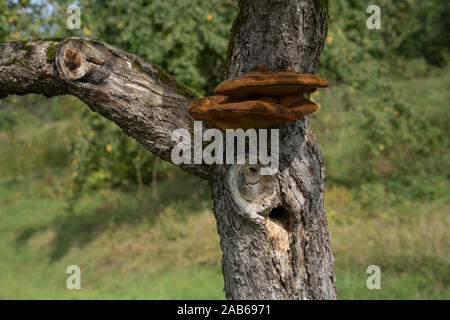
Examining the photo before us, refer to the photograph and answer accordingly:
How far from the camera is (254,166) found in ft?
6.26

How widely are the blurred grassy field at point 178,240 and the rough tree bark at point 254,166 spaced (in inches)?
128

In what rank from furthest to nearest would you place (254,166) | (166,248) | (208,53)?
(166,248) → (208,53) → (254,166)

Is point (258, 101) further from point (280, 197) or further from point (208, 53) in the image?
point (208, 53)

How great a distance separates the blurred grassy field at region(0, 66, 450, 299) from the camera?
5.49 meters

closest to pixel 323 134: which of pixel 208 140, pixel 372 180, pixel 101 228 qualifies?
pixel 372 180

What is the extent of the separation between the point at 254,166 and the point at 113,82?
2.75 feet

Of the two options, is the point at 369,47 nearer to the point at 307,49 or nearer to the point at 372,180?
the point at 372,180

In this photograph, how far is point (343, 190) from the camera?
7.97 metres

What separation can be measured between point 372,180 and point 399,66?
8.09 meters
